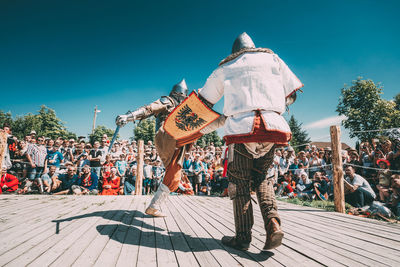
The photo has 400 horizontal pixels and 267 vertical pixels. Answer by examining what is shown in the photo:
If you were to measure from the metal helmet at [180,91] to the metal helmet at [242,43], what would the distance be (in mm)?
1245

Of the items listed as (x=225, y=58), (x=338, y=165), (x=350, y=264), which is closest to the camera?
(x=350, y=264)

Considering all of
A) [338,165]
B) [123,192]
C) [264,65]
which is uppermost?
[264,65]

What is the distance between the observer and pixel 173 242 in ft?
5.82

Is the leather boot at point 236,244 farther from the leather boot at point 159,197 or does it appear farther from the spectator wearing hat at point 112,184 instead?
the spectator wearing hat at point 112,184

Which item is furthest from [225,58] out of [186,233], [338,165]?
[338,165]

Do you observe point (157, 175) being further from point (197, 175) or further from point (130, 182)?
point (197, 175)

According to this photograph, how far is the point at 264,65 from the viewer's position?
5.34ft

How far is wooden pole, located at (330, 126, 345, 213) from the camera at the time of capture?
3.38 m

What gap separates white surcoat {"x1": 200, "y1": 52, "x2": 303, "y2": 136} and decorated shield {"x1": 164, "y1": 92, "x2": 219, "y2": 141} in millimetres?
239

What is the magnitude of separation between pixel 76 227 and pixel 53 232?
0.20 metres

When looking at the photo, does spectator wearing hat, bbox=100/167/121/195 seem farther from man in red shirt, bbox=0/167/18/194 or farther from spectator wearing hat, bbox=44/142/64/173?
man in red shirt, bbox=0/167/18/194

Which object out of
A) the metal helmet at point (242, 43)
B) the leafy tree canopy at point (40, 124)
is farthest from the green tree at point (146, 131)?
the metal helmet at point (242, 43)

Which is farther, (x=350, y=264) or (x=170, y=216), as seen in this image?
(x=170, y=216)

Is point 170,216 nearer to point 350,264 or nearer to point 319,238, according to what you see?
point 319,238
